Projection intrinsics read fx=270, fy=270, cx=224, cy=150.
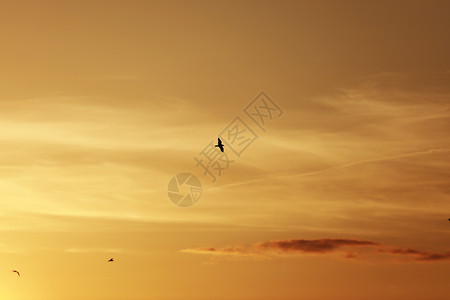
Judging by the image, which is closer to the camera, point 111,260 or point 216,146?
point 216,146

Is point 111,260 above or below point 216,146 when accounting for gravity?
below

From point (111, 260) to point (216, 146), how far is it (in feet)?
273

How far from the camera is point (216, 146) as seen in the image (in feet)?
294

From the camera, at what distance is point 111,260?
12788 cm
